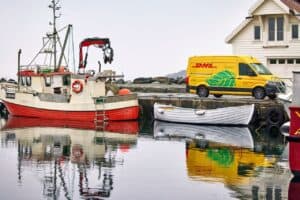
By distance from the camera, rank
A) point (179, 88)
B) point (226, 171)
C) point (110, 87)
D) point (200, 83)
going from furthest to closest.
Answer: point (179, 88) → point (110, 87) → point (200, 83) → point (226, 171)

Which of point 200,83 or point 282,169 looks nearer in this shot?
point 282,169

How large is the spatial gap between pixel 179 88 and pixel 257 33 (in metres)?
9.41

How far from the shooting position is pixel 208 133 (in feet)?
115

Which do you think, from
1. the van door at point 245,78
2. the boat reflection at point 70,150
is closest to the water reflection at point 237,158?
the boat reflection at point 70,150

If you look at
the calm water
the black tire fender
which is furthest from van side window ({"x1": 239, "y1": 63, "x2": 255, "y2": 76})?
the calm water

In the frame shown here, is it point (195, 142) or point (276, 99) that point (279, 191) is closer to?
point (195, 142)

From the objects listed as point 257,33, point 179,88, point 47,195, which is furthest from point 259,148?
point 179,88

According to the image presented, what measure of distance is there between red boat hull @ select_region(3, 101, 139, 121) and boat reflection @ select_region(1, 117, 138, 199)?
69 cm

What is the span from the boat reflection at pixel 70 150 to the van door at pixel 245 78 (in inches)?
244

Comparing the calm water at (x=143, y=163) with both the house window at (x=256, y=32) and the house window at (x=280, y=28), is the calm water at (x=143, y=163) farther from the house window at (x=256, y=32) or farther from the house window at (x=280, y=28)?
the house window at (x=256, y=32)

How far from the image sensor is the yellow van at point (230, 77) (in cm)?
3919

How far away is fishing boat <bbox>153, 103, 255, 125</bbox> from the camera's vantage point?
125 ft

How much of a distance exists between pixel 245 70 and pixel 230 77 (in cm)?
93

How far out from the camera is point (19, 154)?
27.0 m
